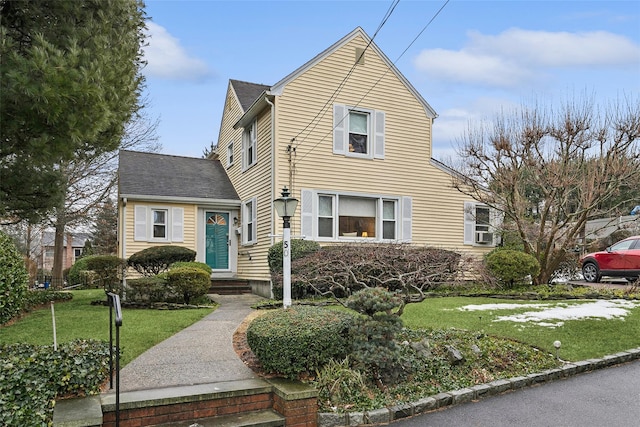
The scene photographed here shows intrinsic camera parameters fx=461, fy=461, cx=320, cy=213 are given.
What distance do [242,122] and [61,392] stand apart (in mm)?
12125

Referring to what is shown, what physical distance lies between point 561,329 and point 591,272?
9804mm

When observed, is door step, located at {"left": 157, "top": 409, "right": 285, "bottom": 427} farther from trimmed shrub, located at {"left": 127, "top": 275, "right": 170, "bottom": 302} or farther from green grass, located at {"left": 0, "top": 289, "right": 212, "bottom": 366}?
trimmed shrub, located at {"left": 127, "top": 275, "right": 170, "bottom": 302}

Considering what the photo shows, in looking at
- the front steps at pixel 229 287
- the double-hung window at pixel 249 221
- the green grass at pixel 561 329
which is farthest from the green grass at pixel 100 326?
the double-hung window at pixel 249 221

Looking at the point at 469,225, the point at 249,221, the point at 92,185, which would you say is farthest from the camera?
the point at 92,185

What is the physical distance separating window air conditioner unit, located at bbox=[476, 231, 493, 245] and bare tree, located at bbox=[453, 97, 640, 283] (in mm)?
1931

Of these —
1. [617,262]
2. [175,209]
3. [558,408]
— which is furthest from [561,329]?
[175,209]

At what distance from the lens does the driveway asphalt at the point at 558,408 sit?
479cm

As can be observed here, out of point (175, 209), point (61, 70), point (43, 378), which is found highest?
point (61, 70)

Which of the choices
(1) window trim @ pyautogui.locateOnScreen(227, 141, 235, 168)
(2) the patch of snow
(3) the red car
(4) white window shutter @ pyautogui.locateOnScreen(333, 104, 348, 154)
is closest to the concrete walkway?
(2) the patch of snow

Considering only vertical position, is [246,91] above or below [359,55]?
below

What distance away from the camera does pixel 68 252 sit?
46406 mm

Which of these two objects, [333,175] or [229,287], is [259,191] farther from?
[229,287]

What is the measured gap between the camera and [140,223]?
14477mm

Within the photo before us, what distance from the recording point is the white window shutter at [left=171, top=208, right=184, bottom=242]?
14859 millimetres
